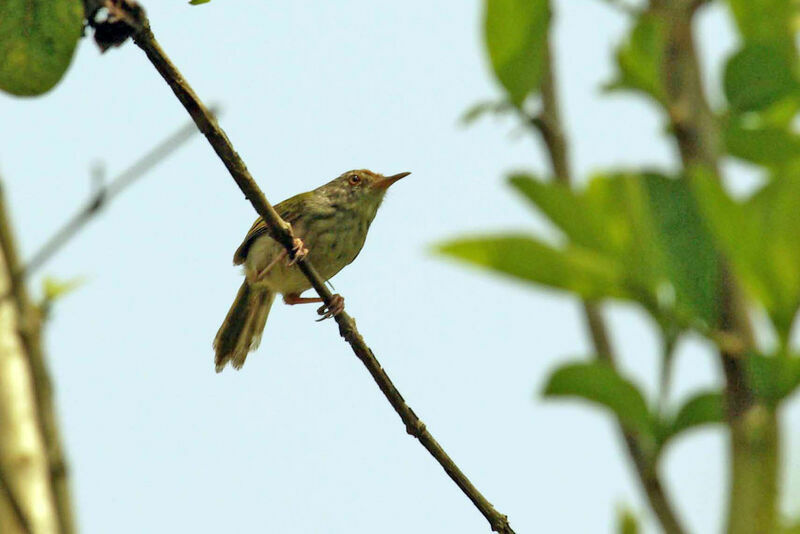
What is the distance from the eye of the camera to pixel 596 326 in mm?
1727

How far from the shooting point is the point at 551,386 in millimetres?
1452

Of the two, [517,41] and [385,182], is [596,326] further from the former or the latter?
[385,182]

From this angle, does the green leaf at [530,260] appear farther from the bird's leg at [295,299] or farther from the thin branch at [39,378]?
the bird's leg at [295,299]

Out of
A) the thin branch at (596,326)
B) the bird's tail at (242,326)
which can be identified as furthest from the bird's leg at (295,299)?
the thin branch at (596,326)

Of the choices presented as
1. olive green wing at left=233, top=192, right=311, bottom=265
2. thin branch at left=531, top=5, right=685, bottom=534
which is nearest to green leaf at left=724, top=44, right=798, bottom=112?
thin branch at left=531, top=5, right=685, bottom=534

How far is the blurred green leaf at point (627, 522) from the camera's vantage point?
1214 mm

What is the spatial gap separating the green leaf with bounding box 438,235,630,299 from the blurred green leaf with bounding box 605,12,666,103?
2.37ft

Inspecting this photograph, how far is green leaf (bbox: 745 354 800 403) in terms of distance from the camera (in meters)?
1.31

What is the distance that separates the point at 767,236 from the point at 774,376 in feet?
0.61

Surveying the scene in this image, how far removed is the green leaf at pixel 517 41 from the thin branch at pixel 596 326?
9.7 inches

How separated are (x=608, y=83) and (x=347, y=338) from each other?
113cm

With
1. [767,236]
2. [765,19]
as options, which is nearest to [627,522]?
[767,236]

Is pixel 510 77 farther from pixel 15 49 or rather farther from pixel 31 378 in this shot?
pixel 31 378

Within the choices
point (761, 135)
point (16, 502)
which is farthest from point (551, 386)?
point (16, 502)
